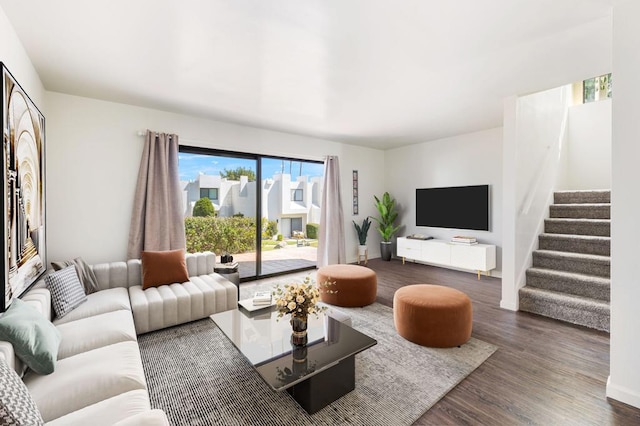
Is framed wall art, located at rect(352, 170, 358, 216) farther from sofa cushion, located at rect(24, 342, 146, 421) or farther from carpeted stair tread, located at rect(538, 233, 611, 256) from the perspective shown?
sofa cushion, located at rect(24, 342, 146, 421)

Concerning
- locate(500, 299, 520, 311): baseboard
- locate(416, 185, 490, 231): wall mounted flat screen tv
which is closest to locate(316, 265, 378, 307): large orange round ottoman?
locate(500, 299, 520, 311): baseboard

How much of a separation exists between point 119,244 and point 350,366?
3277mm

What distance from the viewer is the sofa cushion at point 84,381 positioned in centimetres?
133

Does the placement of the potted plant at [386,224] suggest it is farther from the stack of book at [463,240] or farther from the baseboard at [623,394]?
the baseboard at [623,394]

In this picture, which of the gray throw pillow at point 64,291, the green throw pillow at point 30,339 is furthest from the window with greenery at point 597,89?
the gray throw pillow at point 64,291

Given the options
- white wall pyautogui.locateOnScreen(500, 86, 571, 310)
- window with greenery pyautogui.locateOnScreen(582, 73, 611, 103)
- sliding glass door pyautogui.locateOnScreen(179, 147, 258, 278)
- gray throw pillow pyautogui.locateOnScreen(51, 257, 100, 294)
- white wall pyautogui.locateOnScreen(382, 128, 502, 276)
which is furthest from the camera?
white wall pyautogui.locateOnScreen(382, 128, 502, 276)

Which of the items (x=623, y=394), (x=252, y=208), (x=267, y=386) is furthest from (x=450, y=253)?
(x=267, y=386)

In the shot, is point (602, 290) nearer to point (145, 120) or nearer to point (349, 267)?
point (349, 267)

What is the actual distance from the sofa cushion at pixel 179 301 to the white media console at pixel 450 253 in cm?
376

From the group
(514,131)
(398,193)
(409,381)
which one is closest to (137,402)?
→ (409,381)

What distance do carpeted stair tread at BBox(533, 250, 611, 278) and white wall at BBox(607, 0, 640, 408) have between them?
1.80 meters

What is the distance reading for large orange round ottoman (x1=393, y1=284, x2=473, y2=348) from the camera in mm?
2500

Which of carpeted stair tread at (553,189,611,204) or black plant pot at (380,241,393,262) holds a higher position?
carpeted stair tread at (553,189,611,204)

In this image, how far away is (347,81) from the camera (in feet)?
9.65
